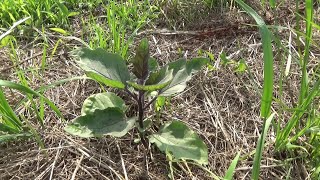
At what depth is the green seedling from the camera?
1.16 metres

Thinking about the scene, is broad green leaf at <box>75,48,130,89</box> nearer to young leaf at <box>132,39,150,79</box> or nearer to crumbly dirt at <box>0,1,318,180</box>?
young leaf at <box>132,39,150,79</box>

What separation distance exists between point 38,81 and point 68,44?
207mm

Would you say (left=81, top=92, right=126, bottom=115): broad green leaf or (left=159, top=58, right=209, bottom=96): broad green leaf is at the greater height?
(left=159, top=58, right=209, bottom=96): broad green leaf

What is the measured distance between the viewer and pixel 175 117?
1356mm

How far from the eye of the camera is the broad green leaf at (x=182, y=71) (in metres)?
1.22

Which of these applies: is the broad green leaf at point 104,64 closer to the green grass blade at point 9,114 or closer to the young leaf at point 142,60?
the young leaf at point 142,60

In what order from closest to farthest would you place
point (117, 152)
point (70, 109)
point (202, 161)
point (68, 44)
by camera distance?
point (202, 161) → point (117, 152) → point (70, 109) → point (68, 44)

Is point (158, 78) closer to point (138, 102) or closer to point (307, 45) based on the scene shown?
point (138, 102)

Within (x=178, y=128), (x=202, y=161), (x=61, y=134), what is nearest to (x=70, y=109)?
(x=61, y=134)

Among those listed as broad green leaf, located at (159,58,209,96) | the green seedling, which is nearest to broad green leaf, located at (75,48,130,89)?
the green seedling

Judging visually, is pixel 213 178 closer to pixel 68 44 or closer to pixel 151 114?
pixel 151 114

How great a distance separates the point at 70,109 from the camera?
1.40 m

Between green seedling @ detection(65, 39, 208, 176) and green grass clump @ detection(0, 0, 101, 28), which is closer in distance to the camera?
green seedling @ detection(65, 39, 208, 176)

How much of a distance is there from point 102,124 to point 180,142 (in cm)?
22
